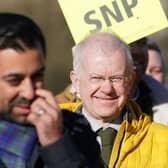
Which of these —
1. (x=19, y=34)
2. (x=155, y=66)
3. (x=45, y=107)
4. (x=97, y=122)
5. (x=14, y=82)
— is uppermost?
(x=19, y=34)

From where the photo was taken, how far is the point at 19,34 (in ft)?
11.6

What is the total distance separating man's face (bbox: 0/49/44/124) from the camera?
3.46 m

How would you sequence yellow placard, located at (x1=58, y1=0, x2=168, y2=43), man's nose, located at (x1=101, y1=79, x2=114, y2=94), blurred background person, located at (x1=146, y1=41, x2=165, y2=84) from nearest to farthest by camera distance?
man's nose, located at (x1=101, y1=79, x2=114, y2=94)
yellow placard, located at (x1=58, y1=0, x2=168, y2=43)
blurred background person, located at (x1=146, y1=41, x2=165, y2=84)

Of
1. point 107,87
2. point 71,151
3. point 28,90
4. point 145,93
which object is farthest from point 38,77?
point 145,93

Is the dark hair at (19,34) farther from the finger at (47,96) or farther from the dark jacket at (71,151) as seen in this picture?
the dark jacket at (71,151)

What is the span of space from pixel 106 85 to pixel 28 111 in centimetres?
165

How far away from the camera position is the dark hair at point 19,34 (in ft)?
11.5

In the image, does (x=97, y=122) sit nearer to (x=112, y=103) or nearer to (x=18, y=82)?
(x=112, y=103)

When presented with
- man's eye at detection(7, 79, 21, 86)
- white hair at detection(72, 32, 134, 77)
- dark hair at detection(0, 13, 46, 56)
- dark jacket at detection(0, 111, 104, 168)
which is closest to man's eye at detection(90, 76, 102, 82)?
white hair at detection(72, 32, 134, 77)

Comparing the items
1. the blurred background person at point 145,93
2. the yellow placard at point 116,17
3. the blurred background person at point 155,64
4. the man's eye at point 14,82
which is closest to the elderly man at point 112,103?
the yellow placard at point 116,17

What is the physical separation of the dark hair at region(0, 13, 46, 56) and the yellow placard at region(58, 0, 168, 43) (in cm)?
198

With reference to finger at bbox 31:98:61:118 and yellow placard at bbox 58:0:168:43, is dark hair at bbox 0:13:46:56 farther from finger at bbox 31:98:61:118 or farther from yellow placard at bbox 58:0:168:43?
yellow placard at bbox 58:0:168:43

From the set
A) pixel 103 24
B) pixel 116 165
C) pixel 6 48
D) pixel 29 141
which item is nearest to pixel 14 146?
pixel 29 141

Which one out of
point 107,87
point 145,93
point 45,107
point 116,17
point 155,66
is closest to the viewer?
point 45,107
